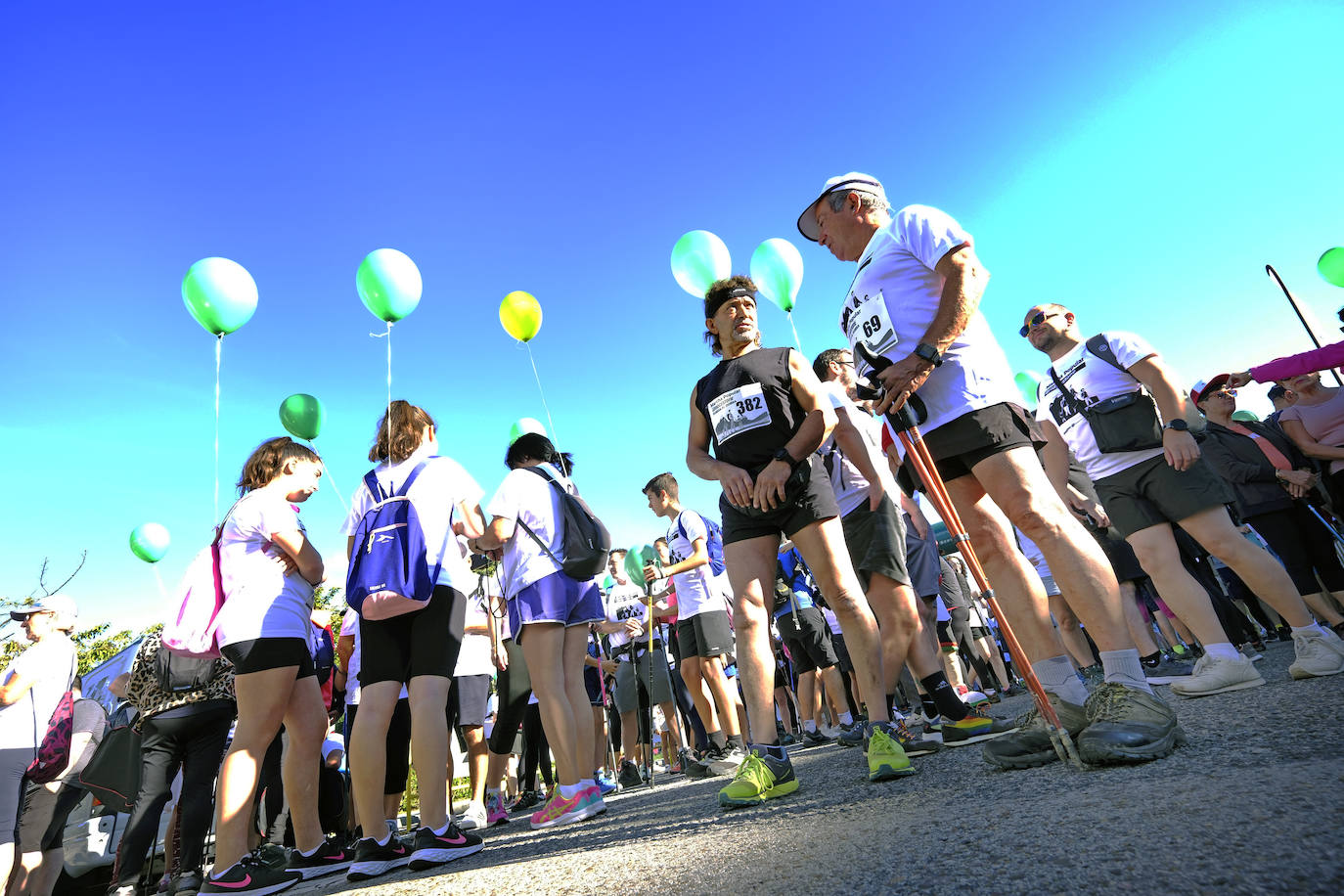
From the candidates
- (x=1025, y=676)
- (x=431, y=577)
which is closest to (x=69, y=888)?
(x=431, y=577)

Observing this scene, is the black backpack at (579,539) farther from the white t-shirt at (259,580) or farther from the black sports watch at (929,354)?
the black sports watch at (929,354)

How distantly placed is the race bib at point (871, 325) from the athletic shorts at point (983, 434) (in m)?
0.38

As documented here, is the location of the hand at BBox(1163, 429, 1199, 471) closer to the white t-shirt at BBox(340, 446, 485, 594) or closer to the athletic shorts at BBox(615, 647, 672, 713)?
the white t-shirt at BBox(340, 446, 485, 594)

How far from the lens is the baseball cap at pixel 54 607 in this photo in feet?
15.2

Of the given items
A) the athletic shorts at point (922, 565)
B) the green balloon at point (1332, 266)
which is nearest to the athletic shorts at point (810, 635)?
the athletic shorts at point (922, 565)

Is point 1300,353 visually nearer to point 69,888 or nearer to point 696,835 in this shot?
point 696,835

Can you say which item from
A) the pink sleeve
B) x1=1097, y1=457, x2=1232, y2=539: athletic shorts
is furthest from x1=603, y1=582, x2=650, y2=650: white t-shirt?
the pink sleeve

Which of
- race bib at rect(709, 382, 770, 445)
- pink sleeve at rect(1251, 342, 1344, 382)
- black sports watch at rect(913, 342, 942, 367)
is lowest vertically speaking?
black sports watch at rect(913, 342, 942, 367)

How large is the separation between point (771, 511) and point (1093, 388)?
2125 mm

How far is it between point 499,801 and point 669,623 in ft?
9.34

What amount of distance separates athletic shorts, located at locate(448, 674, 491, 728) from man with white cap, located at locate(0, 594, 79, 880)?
2.37 metres

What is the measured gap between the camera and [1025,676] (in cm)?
206

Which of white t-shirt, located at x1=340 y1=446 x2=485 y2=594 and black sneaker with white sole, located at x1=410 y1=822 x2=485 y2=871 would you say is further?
white t-shirt, located at x1=340 y1=446 x2=485 y2=594

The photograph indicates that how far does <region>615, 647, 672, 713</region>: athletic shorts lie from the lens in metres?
6.92
